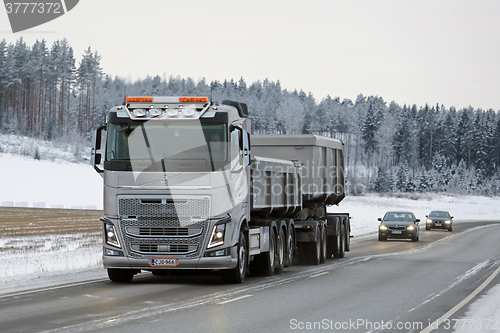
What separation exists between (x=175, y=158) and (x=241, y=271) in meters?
2.96

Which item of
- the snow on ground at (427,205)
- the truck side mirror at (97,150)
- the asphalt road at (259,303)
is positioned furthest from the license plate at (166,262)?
the snow on ground at (427,205)

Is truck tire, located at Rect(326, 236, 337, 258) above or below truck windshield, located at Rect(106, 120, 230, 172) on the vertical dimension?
below

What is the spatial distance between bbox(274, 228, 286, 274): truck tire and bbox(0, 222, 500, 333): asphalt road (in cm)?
38

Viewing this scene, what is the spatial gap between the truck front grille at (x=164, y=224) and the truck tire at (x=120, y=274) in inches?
44.2

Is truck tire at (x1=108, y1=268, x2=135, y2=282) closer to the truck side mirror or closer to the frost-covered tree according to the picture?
the truck side mirror

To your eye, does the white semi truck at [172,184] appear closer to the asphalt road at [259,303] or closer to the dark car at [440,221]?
the asphalt road at [259,303]

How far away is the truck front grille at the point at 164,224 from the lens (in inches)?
560

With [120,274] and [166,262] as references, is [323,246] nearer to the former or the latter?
[120,274]

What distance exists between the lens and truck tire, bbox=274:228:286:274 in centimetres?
1804

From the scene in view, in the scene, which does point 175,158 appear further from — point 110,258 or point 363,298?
point 363,298

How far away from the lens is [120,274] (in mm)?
15414

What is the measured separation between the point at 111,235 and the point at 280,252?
5262 mm

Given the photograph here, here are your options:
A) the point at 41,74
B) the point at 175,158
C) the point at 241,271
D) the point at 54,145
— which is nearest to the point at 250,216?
the point at 241,271

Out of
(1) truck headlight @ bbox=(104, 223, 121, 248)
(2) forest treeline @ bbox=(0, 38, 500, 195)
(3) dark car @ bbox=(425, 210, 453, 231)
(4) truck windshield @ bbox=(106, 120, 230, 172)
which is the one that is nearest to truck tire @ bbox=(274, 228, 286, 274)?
(4) truck windshield @ bbox=(106, 120, 230, 172)
